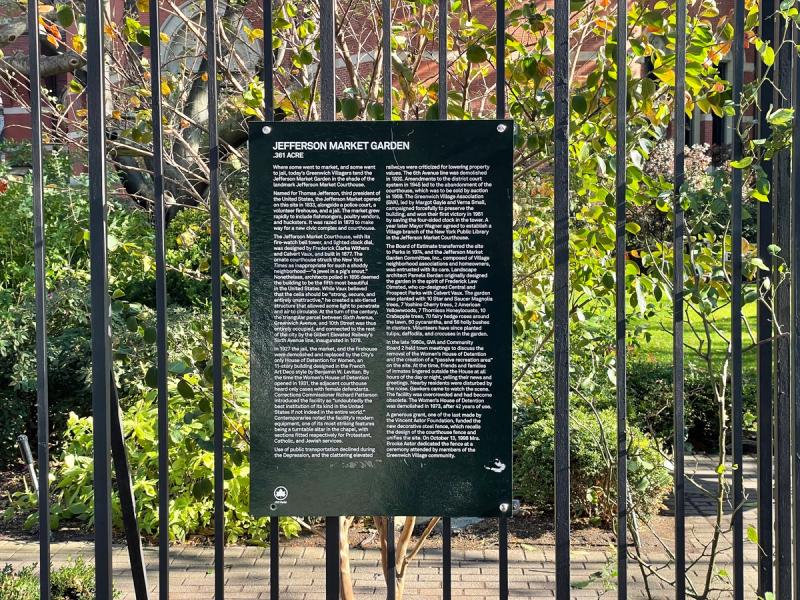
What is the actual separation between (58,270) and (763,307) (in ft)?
28.5

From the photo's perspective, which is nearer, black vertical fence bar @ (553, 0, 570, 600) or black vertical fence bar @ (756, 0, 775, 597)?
black vertical fence bar @ (553, 0, 570, 600)

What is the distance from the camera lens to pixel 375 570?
6.11 m

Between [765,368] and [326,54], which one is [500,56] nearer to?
[326,54]

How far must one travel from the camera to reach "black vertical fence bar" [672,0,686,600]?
2928 millimetres

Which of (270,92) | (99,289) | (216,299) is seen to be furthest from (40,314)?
(270,92)

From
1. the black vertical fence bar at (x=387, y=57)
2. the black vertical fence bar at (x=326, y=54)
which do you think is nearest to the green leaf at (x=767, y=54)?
the black vertical fence bar at (x=387, y=57)

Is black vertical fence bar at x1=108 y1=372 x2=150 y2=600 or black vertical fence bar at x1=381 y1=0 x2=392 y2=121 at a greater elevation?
black vertical fence bar at x1=381 y1=0 x2=392 y2=121

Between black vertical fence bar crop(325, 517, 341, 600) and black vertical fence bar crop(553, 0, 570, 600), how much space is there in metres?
0.74

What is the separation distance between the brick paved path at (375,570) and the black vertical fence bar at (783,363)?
235 cm

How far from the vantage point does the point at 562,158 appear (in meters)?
3.00

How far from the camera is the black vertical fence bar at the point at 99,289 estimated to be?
3.01 meters

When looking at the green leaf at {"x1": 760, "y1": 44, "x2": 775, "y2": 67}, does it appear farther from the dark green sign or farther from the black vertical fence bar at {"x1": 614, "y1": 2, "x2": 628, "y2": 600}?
the dark green sign

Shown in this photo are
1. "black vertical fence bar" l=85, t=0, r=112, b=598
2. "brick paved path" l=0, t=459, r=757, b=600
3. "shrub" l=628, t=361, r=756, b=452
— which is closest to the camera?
"black vertical fence bar" l=85, t=0, r=112, b=598

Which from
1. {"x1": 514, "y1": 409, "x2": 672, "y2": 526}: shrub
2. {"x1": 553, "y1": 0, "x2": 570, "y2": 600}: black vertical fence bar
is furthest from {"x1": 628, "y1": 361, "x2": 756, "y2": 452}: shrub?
{"x1": 553, "y1": 0, "x2": 570, "y2": 600}: black vertical fence bar
